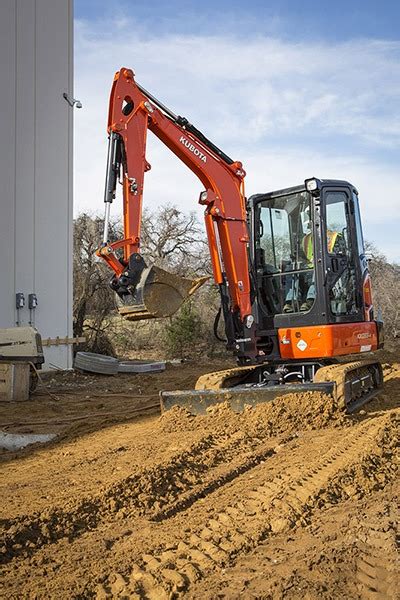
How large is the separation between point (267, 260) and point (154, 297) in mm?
2116

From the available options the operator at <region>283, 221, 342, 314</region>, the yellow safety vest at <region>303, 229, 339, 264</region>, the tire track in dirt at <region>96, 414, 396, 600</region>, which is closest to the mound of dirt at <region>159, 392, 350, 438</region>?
the tire track in dirt at <region>96, 414, 396, 600</region>

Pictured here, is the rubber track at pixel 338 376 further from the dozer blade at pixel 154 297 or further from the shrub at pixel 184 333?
the shrub at pixel 184 333

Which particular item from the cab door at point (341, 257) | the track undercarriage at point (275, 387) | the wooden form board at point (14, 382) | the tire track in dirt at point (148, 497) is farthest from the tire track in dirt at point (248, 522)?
the wooden form board at point (14, 382)

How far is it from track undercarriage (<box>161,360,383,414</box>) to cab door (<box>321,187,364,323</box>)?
2.41 feet

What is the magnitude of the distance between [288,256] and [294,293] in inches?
19.6

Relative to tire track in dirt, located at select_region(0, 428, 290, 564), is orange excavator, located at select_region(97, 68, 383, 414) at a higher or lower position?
higher

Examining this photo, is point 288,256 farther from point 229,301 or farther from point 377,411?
point 377,411

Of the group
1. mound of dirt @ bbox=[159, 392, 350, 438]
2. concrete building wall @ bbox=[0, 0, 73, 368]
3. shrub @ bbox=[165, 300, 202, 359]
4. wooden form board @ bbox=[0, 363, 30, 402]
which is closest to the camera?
mound of dirt @ bbox=[159, 392, 350, 438]

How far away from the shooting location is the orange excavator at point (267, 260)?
751 centimetres

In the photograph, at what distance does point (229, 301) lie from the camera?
8359 millimetres

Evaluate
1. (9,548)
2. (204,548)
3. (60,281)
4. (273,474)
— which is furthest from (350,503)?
(60,281)

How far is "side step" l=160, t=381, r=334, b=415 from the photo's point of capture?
7109 mm

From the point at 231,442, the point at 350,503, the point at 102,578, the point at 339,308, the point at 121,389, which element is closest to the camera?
the point at 102,578

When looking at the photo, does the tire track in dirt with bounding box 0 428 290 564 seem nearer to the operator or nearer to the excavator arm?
the excavator arm
